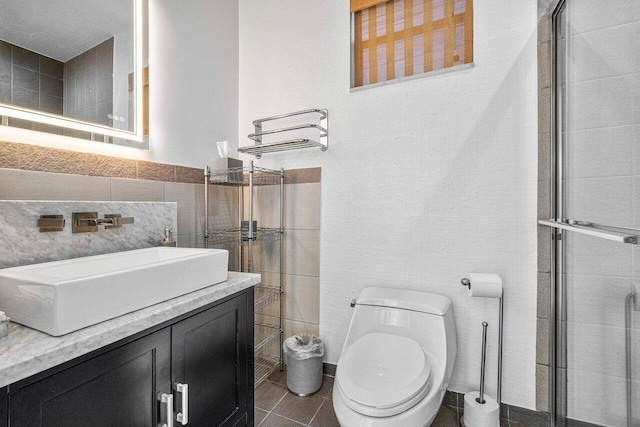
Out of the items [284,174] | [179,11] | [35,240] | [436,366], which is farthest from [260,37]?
[436,366]

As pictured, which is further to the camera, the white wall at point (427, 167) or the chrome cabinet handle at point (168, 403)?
the white wall at point (427, 167)

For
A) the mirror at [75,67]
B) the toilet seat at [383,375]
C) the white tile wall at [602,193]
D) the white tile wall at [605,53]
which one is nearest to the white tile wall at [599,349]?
the white tile wall at [602,193]

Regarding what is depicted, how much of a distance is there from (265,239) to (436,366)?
1.21 metres

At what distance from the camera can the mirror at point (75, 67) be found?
3.47 feet

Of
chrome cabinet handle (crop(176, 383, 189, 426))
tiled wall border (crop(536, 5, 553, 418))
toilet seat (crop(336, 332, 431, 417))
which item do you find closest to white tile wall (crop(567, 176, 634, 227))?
tiled wall border (crop(536, 5, 553, 418))

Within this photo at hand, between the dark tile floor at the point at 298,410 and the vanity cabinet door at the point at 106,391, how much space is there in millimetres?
882

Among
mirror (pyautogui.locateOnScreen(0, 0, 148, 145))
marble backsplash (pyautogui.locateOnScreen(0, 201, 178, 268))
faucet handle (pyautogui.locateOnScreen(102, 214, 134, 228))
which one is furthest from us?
faucet handle (pyautogui.locateOnScreen(102, 214, 134, 228))

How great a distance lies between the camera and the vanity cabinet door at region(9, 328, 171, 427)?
0.61 metres

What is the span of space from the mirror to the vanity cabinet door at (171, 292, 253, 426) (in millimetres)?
915

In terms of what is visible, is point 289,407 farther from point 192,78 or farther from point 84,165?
point 192,78

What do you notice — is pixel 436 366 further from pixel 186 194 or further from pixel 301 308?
pixel 186 194

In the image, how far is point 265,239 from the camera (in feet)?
6.60

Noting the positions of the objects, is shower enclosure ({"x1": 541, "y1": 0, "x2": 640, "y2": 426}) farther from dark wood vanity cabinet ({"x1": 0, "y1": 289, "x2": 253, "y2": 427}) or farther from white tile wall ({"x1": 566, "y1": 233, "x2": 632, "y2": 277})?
dark wood vanity cabinet ({"x1": 0, "y1": 289, "x2": 253, "y2": 427})

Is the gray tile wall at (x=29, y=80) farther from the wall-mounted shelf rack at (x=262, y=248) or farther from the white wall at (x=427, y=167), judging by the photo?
the white wall at (x=427, y=167)
